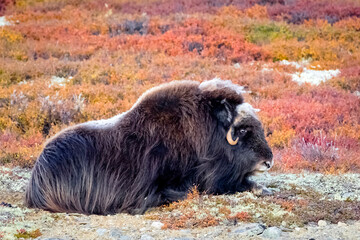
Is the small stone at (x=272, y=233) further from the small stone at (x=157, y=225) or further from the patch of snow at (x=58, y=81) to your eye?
the patch of snow at (x=58, y=81)

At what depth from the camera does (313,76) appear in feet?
36.1

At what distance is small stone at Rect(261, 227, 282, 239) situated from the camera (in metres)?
2.94

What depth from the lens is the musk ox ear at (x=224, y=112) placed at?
3990mm

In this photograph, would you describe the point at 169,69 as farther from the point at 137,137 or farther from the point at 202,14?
the point at 137,137

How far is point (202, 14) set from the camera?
52.5 feet

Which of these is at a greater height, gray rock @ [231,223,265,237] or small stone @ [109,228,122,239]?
small stone @ [109,228,122,239]

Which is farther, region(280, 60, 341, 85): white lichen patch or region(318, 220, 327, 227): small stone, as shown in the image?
region(280, 60, 341, 85): white lichen patch

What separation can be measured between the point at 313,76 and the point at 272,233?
864cm

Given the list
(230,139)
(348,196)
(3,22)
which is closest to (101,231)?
(230,139)

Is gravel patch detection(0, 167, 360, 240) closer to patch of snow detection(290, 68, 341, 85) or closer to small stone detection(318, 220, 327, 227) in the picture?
small stone detection(318, 220, 327, 227)

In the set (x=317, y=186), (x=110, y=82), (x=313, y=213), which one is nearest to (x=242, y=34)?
(x=110, y=82)

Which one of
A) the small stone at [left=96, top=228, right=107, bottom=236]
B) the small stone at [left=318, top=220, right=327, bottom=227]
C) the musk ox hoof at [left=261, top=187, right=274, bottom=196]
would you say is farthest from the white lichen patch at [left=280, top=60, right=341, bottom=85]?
the small stone at [left=96, top=228, right=107, bottom=236]

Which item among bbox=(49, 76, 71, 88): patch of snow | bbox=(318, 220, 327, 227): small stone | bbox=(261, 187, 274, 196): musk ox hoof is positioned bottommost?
bbox=(261, 187, 274, 196): musk ox hoof

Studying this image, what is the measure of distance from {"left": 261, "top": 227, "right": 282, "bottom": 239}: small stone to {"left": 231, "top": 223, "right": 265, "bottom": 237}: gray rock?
0.04 meters
